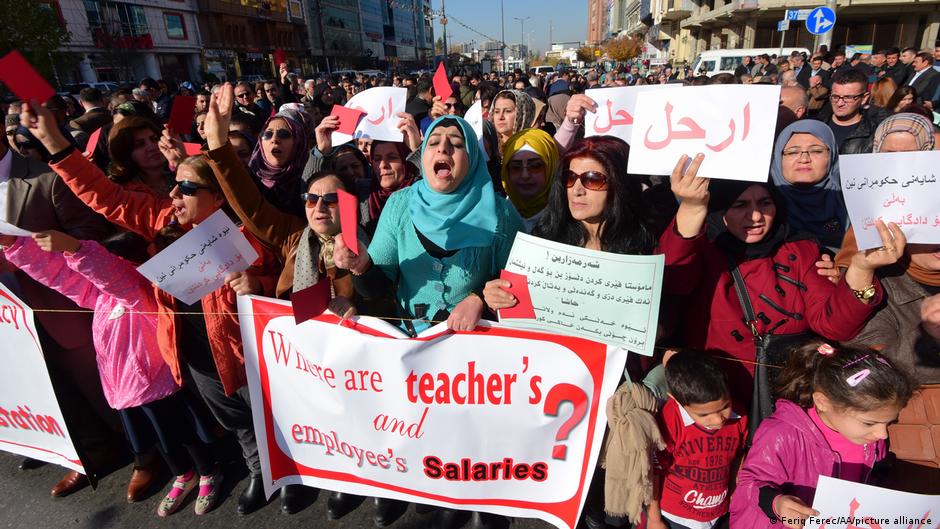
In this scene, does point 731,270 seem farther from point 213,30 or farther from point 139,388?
point 213,30

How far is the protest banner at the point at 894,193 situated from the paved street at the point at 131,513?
203 cm

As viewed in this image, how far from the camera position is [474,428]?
2.15 m

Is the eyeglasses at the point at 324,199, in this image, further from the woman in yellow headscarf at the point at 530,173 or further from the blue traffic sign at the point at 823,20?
the blue traffic sign at the point at 823,20

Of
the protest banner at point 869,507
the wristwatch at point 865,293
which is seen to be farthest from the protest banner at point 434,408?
the wristwatch at point 865,293

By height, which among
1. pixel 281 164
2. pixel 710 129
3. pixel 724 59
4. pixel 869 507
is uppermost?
pixel 724 59

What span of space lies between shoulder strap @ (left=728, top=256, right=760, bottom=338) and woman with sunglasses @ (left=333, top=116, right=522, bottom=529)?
0.97 metres

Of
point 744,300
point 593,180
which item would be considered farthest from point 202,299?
point 744,300

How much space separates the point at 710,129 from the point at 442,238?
1.11m

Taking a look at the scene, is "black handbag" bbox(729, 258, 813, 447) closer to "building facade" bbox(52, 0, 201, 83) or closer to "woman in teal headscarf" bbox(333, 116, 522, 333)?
"woman in teal headscarf" bbox(333, 116, 522, 333)

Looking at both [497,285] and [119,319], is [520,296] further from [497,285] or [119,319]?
[119,319]

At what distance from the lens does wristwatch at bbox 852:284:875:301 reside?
5.75 ft

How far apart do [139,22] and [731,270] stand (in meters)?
48.2

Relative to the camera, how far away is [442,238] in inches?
83.9

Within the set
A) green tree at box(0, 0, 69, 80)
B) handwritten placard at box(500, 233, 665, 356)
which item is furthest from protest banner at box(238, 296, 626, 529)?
green tree at box(0, 0, 69, 80)
